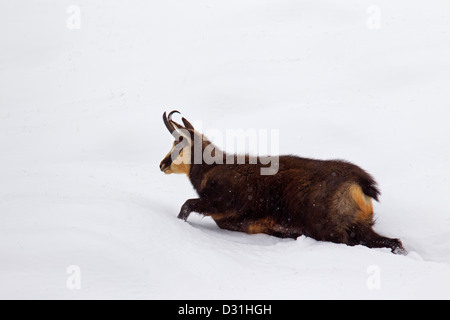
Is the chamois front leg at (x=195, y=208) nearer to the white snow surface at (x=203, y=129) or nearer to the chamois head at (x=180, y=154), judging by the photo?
the white snow surface at (x=203, y=129)

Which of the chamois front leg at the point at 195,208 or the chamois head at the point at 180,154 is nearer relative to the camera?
the chamois front leg at the point at 195,208

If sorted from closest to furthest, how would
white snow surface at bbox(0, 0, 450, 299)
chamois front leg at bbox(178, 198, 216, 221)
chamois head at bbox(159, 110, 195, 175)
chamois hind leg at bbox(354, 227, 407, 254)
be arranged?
white snow surface at bbox(0, 0, 450, 299), chamois hind leg at bbox(354, 227, 407, 254), chamois front leg at bbox(178, 198, 216, 221), chamois head at bbox(159, 110, 195, 175)

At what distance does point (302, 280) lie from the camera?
5.78 metres

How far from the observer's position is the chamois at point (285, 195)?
705 cm

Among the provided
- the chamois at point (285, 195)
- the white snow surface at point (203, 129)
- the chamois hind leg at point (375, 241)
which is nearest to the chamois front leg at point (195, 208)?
the chamois at point (285, 195)

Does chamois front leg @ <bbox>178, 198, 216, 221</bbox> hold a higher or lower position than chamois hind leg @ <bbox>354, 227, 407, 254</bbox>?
higher

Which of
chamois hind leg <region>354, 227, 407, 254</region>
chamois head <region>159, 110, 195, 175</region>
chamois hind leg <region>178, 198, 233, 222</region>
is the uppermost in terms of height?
chamois head <region>159, 110, 195, 175</region>

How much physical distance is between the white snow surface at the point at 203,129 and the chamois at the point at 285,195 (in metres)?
0.27

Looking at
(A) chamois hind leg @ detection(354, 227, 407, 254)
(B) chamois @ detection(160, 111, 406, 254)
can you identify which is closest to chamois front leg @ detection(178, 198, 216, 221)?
(B) chamois @ detection(160, 111, 406, 254)

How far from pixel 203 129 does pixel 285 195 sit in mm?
8004

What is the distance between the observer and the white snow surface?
5934mm

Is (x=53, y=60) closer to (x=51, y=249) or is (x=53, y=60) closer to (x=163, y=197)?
(x=163, y=197)

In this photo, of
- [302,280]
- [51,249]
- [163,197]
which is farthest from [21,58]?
[302,280]

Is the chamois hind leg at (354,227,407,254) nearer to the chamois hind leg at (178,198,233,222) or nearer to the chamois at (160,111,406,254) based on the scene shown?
the chamois at (160,111,406,254)
